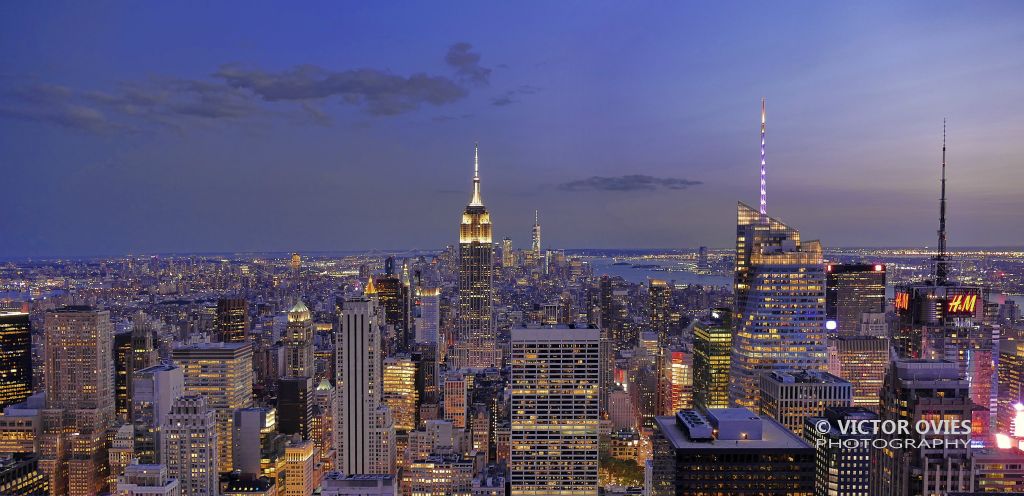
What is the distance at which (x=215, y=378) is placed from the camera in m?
42.7

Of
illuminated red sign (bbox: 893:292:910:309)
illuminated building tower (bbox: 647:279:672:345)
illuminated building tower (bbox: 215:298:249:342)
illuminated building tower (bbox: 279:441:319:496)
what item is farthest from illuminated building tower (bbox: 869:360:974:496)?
illuminated building tower (bbox: 215:298:249:342)

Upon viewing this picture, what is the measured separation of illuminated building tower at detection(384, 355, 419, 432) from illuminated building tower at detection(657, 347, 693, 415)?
15.4 metres

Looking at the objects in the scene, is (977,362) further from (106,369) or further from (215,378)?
Answer: (106,369)

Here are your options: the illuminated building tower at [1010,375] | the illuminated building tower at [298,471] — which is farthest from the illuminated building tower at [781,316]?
the illuminated building tower at [298,471]

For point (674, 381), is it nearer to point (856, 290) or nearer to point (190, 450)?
point (856, 290)

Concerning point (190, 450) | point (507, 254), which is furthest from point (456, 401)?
point (507, 254)

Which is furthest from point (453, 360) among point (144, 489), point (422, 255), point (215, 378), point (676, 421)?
point (676, 421)

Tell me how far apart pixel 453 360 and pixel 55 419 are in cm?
3141

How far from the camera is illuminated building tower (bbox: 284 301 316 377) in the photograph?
5219cm

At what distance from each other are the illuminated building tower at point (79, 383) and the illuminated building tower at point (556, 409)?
69.3 ft

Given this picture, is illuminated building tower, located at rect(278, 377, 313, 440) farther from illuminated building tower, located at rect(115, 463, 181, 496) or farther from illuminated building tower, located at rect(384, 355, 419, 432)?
illuminated building tower, located at rect(115, 463, 181, 496)

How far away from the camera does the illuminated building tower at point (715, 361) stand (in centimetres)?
4038

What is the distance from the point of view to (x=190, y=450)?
1190 inches

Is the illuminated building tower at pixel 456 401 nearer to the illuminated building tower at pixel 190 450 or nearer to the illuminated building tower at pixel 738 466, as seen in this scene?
the illuminated building tower at pixel 190 450
